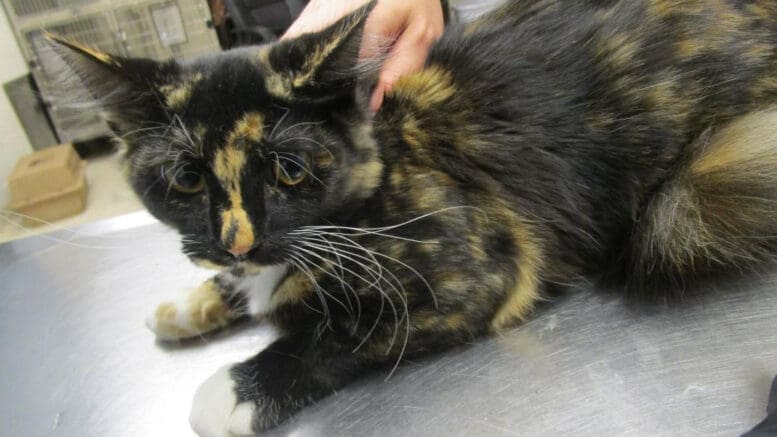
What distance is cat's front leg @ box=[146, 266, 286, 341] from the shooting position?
2.97ft

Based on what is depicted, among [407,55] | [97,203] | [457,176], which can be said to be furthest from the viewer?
[97,203]

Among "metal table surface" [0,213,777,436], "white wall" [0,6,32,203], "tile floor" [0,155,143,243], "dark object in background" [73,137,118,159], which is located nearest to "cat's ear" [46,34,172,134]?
"metal table surface" [0,213,777,436]

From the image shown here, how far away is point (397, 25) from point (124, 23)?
2.26 metres

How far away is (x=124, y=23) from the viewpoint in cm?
277

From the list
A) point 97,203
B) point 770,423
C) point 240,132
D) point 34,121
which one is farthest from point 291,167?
point 34,121

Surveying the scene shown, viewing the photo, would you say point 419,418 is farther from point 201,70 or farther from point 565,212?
point 201,70

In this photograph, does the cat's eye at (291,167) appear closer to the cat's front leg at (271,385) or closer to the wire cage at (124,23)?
the cat's front leg at (271,385)

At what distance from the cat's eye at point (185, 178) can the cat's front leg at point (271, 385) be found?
246mm

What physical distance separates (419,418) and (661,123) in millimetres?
556

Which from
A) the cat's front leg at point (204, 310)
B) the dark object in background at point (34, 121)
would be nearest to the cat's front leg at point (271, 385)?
the cat's front leg at point (204, 310)

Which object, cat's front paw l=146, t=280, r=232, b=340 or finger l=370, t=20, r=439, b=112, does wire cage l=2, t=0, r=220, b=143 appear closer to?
finger l=370, t=20, r=439, b=112

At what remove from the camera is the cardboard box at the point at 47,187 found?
2.49 metres

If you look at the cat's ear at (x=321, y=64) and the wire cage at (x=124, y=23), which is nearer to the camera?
the cat's ear at (x=321, y=64)

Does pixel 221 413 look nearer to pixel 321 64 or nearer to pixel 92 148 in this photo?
pixel 321 64
